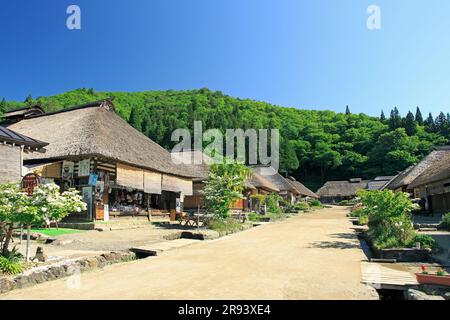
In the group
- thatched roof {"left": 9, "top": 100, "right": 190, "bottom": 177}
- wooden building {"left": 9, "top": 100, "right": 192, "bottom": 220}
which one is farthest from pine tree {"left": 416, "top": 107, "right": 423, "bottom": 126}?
wooden building {"left": 9, "top": 100, "right": 192, "bottom": 220}

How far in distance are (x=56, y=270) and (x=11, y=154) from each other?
854 cm

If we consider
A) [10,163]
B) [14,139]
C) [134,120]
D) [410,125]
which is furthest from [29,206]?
[410,125]

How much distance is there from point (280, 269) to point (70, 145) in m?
14.6

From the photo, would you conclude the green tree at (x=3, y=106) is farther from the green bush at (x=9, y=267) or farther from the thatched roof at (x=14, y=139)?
the green bush at (x=9, y=267)

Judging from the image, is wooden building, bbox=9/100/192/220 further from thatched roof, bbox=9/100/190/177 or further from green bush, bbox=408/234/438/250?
green bush, bbox=408/234/438/250

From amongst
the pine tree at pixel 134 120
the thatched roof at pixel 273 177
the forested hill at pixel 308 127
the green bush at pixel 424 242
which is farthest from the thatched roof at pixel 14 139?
the pine tree at pixel 134 120

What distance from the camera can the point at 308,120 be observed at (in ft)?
355

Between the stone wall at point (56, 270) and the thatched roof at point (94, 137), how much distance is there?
9441 mm

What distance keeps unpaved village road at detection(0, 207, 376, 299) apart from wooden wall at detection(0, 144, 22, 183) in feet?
25.1

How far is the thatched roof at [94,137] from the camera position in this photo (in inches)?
728

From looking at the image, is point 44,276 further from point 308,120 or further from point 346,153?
point 308,120

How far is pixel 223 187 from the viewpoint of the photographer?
19125 millimetres

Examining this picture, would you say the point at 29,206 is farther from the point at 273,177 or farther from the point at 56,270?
the point at 273,177
